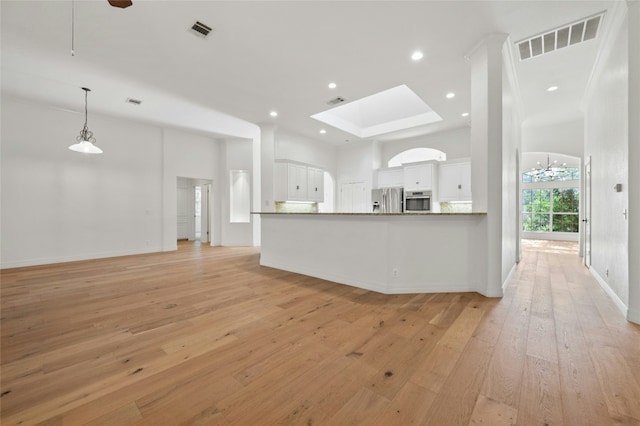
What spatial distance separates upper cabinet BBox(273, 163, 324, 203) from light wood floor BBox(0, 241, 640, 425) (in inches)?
155

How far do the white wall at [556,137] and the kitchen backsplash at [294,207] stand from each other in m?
6.40

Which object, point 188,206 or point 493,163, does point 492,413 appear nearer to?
point 493,163

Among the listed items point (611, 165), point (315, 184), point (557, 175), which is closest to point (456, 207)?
point (611, 165)

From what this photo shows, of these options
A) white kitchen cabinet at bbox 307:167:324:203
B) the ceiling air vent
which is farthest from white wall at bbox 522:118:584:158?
white kitchen cabinet at bbox 307:167:324:203

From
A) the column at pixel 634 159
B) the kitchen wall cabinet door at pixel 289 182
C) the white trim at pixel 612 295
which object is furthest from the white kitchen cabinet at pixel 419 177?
the column at pixel 634 159

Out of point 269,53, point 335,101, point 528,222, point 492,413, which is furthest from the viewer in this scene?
point 528,222

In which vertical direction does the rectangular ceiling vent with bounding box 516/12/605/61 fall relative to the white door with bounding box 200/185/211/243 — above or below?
above

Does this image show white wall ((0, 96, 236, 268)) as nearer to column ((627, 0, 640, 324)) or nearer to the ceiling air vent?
the ceiling air vent

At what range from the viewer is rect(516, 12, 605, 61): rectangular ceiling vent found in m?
3.09

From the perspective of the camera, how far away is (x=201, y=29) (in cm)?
316

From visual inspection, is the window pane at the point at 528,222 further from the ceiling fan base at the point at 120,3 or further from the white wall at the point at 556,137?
the ceiling fan base at the point at 120,3

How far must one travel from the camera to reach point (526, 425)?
132cm

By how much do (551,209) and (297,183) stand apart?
30.1 feet

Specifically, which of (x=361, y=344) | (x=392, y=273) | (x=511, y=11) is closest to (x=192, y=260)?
(x=392, y=273)
